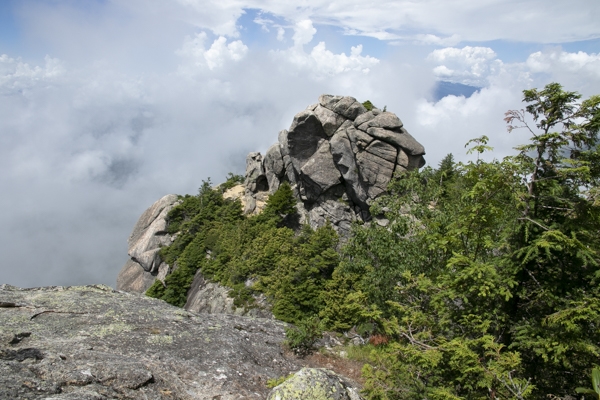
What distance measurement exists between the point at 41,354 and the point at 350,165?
32682 millimetres

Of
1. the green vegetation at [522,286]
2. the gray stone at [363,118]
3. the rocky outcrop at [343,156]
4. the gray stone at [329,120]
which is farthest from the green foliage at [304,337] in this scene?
the gray stone at [329,120]

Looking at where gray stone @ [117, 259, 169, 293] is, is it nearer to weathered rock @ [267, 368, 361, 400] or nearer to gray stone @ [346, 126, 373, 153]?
gray stone @ [346, 126, 373, 153]

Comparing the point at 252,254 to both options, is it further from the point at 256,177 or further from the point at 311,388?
the point at 311,388

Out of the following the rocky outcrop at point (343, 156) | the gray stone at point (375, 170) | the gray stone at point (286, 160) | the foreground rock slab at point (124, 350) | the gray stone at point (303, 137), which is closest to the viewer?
the foreground rock slab at point (124, 350)

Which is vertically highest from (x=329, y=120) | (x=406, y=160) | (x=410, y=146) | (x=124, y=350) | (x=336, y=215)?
(x=329, y=120)

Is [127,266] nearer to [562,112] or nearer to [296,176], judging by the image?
[296,176]

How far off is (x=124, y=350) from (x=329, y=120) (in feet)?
108

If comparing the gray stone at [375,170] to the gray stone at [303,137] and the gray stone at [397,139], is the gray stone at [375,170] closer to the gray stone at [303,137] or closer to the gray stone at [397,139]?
the gray stone at [397,139]

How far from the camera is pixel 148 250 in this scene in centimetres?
4700

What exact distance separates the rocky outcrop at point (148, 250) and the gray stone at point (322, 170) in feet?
63.5

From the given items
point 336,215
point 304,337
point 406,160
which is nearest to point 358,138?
point 406,160

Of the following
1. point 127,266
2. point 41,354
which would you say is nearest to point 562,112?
point 41,354

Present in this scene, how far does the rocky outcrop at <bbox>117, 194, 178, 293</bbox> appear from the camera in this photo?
45875mm

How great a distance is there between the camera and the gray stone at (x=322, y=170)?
39969mm
